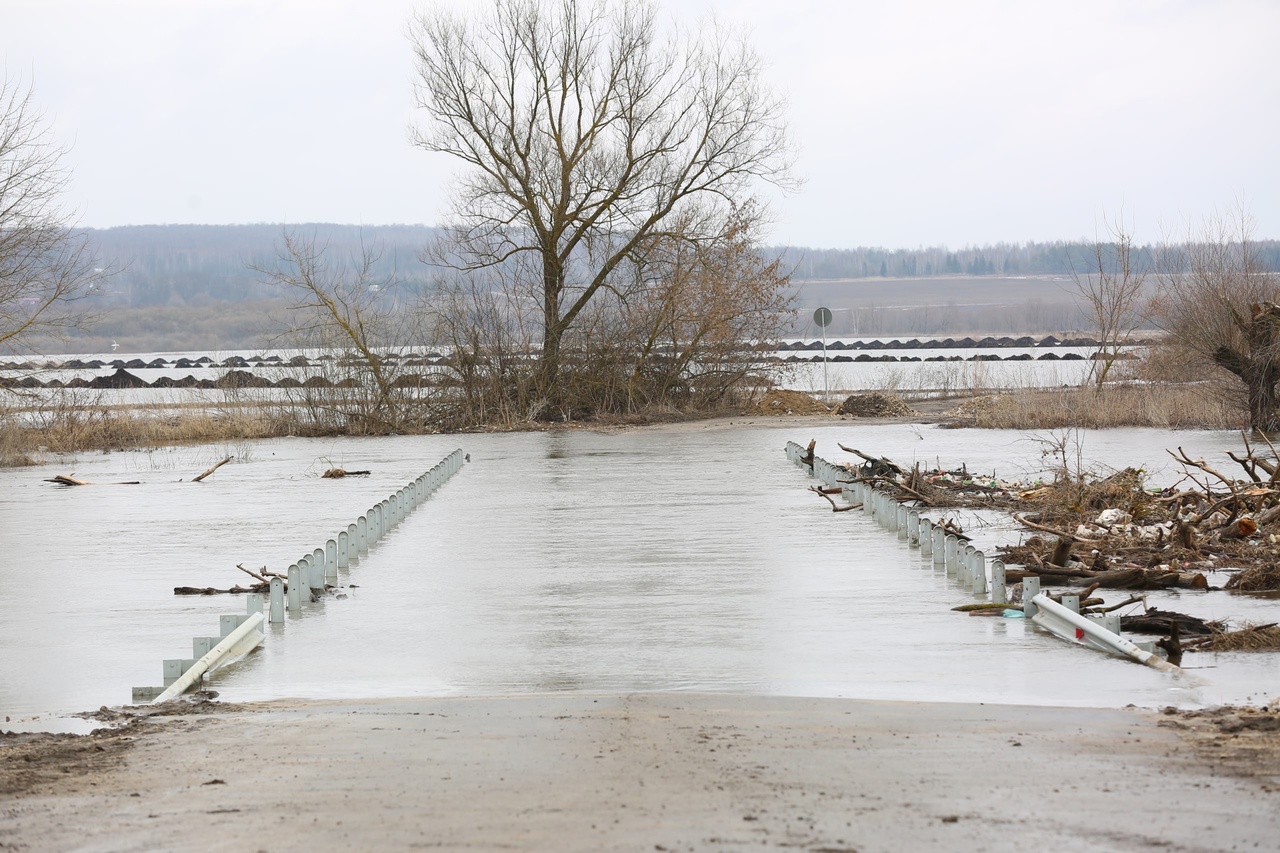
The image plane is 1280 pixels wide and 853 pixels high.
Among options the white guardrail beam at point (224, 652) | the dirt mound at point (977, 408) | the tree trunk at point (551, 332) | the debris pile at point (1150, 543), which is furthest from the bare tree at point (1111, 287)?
the white guardrail beam at point (224, 652)

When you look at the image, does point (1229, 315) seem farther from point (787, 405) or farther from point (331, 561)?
point (331, 561)

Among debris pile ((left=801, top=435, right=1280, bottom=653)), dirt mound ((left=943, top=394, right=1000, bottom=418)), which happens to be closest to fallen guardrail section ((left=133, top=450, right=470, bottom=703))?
debris pile ((left=801, top=435, right=1280, bottom=653))

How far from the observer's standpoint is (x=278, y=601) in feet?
30.4

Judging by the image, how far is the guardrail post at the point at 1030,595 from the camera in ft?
29.3

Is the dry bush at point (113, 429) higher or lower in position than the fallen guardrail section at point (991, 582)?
higher

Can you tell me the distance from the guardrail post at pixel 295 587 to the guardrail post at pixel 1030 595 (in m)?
5.04

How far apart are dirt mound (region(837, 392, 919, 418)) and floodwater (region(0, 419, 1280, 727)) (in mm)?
14733

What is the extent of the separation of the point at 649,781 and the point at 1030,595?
15.2 feet

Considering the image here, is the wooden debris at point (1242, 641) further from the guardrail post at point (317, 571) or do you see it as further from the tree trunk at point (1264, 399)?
the tree trunk at point (1264, 399)

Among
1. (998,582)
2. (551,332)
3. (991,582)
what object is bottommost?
(991,582)

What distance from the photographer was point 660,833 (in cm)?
447

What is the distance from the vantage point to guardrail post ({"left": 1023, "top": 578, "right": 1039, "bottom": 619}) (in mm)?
8938

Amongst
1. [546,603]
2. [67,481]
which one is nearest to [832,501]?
[546,603]

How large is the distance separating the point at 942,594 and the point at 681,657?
9.48 feet
